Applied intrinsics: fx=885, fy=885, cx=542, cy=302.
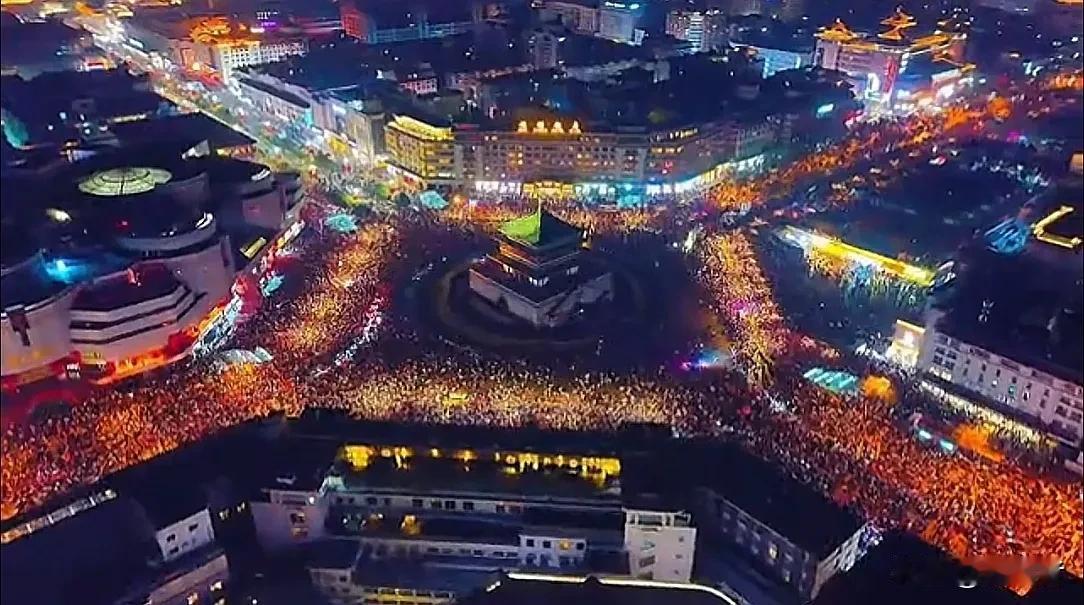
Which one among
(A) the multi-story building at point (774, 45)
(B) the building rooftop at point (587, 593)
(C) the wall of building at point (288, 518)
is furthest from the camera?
(A) the multi-story building at point (774, 45)

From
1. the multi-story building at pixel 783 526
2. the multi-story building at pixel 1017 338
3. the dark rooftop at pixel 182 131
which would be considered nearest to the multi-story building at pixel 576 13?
the dark rooftop at pixel 182 131

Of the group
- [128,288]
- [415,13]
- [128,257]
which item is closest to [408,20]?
[415,13]

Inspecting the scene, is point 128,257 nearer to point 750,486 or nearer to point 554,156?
point 750,486

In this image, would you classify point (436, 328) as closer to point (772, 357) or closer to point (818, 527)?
point (772, 357)

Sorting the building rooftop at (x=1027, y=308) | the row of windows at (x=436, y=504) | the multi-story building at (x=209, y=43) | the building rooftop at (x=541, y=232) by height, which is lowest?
the row of windows at (x=436, y=504)

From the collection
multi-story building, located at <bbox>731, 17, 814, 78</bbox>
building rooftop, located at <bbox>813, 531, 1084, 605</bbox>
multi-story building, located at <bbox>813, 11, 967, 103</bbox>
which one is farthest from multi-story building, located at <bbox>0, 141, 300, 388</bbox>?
multi-story building, located at <bbox>731, 17, 814, 78</bbox>

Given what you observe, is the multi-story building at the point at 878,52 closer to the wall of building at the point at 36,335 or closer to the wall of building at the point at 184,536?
the wall of building at the point at 184,536
